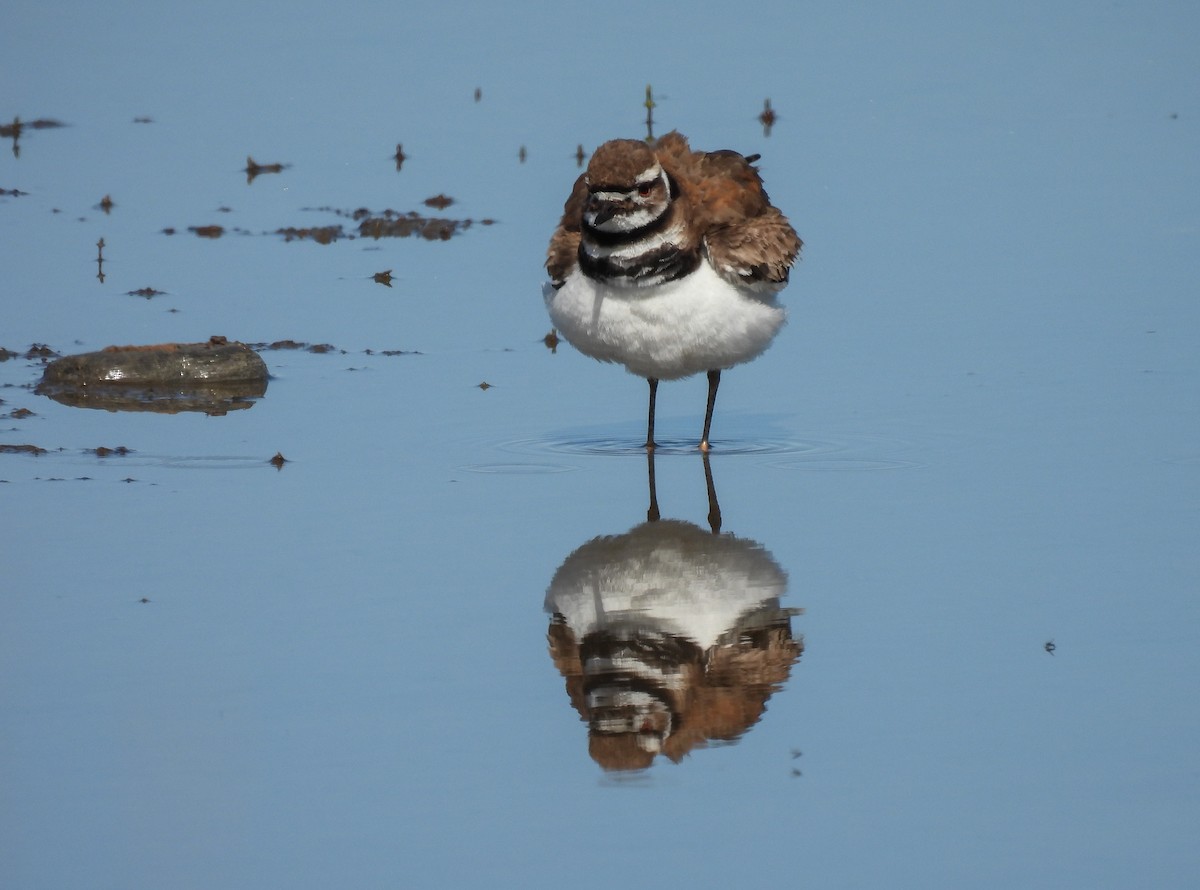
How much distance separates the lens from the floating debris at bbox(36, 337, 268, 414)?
10102 millimetres

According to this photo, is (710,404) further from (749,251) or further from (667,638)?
(667,638)

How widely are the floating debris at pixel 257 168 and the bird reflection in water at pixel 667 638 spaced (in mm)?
8326

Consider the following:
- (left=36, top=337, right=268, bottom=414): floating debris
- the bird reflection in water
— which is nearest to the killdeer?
the bird reflection in water

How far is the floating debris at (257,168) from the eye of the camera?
1536 centimetres

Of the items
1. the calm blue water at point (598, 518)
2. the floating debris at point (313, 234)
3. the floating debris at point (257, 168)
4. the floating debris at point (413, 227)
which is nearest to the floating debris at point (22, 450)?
the calm blue water at point (598, 518)

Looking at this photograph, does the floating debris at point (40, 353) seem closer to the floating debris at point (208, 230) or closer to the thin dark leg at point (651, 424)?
the floating debris at point (208, 230)

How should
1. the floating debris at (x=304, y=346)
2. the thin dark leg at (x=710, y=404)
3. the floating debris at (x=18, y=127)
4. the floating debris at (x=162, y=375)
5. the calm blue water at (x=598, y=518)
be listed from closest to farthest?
1. the calm blue water at (x=598, y=518)
2. the thin dark leg at (x=710, y=404)
3. the floating debris at (x=162, y=375)
4. the floating debris at (x=304, y=346)
5. the floating debris at (x=18, y=127)

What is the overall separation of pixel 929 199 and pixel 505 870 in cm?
988

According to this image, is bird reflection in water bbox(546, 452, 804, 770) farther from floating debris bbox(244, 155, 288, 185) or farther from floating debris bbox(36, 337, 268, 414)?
floating debris bbox(244, 155, 288, 185)

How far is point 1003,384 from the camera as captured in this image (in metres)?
10.0

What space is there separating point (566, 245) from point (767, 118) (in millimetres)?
7070

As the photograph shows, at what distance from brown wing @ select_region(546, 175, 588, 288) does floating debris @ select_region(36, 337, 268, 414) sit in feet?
6.05

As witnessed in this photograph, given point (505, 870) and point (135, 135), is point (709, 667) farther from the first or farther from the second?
point (135, 135)

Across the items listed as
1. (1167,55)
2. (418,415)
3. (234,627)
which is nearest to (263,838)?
(234,627)
